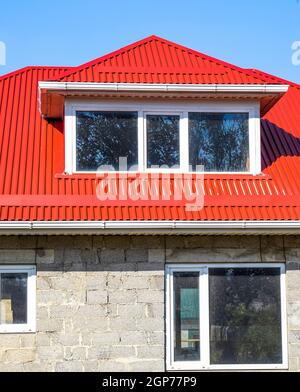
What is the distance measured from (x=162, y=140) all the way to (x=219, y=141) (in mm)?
963

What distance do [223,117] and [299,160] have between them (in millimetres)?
1553

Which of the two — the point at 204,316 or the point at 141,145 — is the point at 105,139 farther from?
the point at 204,316

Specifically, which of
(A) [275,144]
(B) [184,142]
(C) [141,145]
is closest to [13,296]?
(C) [141,145]

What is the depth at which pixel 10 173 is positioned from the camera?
12477mm

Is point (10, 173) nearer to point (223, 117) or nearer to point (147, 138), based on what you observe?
point (147, 138)

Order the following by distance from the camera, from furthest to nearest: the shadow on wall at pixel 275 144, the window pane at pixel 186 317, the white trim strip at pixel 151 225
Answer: the shadow on wall at pixel 275 144 → the window pane at pixel 186 317 → the white trim strip at pixel 151 225

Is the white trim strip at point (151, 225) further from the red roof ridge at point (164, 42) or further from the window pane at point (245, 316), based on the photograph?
the red roof ridge at point (164, 42)

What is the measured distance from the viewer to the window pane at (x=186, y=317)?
11.7 meters

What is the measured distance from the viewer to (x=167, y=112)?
1284cm

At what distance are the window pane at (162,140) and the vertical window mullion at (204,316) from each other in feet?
6.36

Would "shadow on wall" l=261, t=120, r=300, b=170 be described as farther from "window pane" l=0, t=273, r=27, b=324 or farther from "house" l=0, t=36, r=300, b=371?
"window pane" l=0, t=273, r=27, b=324

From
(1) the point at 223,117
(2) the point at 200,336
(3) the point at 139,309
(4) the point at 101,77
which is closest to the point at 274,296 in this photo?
(2) the point at 200,336

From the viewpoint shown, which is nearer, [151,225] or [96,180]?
[151,225]

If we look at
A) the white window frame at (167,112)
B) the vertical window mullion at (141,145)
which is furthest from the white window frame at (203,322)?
the vertical window mullion at (141,145)
